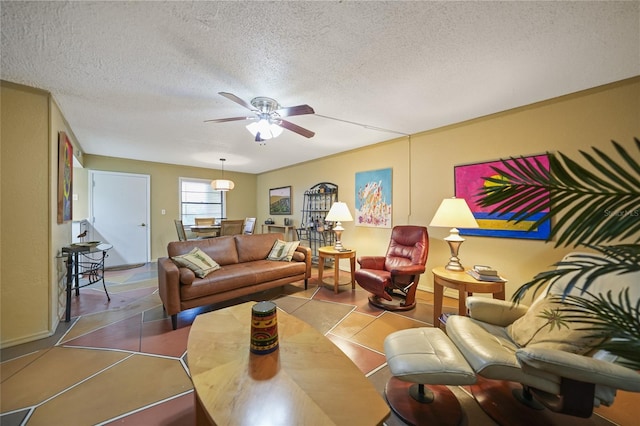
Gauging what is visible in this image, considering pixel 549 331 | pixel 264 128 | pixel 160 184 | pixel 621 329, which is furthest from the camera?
pixel 160 184

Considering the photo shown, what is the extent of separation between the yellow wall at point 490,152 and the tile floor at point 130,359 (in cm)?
82

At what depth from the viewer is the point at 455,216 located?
2432 mm

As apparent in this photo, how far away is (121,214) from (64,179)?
264cm

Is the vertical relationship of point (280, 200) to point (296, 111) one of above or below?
below

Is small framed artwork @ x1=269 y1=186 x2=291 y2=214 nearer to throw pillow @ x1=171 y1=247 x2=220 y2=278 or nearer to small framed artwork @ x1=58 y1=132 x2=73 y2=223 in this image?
throw pillow @ x1=171 y1=247 x2=220 y2=278

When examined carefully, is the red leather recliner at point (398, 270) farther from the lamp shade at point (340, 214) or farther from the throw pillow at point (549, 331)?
the throw pillow at point (549, 331)

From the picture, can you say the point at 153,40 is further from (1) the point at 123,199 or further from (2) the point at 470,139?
(1) the point at 123,199

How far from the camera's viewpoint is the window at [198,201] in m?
5.96

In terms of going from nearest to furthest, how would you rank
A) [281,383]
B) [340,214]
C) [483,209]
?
[281,383] → [483,209] → [340,214]

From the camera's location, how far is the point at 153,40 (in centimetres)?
165

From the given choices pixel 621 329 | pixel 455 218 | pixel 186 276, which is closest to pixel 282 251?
pixel 186 276

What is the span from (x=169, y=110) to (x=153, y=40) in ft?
4.02

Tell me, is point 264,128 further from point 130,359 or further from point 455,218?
point 130,359

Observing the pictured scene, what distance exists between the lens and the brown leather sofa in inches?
95.7
